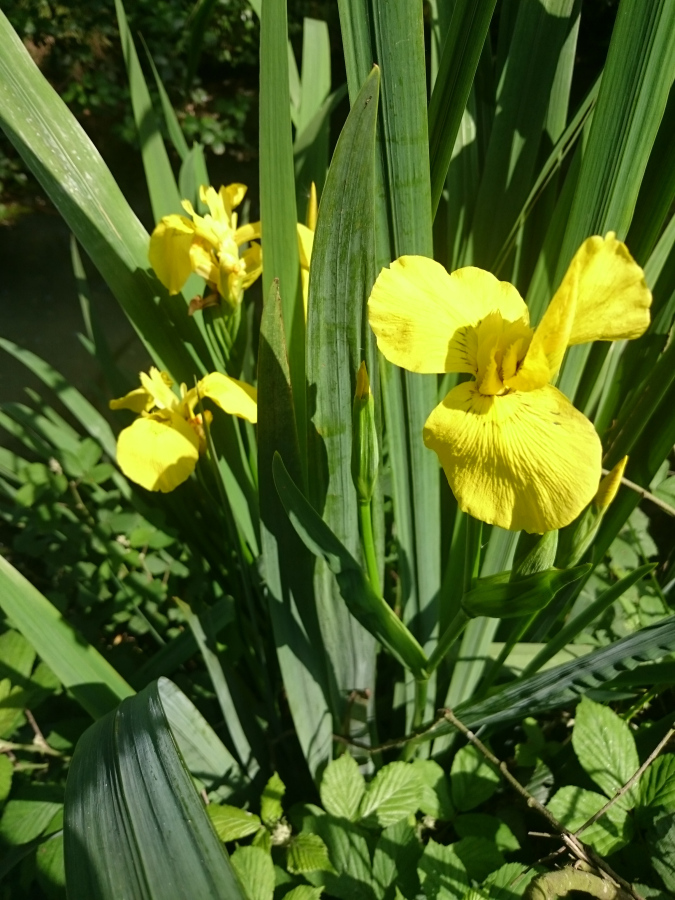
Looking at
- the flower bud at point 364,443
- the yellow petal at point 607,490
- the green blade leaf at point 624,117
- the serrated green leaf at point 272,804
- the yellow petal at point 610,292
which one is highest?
the green blade leaf at point 624,117

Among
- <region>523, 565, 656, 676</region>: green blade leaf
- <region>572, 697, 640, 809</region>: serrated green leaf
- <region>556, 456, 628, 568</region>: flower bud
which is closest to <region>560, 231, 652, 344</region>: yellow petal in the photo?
<region>556, 456, 628, 568</region>: flower bud

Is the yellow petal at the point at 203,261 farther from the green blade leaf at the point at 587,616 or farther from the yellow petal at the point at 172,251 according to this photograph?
the green blade leaf at the point at 587,616

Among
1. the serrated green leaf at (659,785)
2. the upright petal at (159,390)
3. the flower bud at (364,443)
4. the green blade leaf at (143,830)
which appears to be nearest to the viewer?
the green blade leaf at (143,830)

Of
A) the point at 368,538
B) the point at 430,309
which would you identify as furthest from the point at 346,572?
the point at 430,309

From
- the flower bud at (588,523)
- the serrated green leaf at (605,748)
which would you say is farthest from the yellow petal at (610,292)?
the serrated green leaf at (605,748)

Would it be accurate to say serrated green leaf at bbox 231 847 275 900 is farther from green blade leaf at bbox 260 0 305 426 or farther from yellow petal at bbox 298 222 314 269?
yellow petal at bbox 298 222 314 269

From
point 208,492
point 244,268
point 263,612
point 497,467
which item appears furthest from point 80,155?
point 263,612
